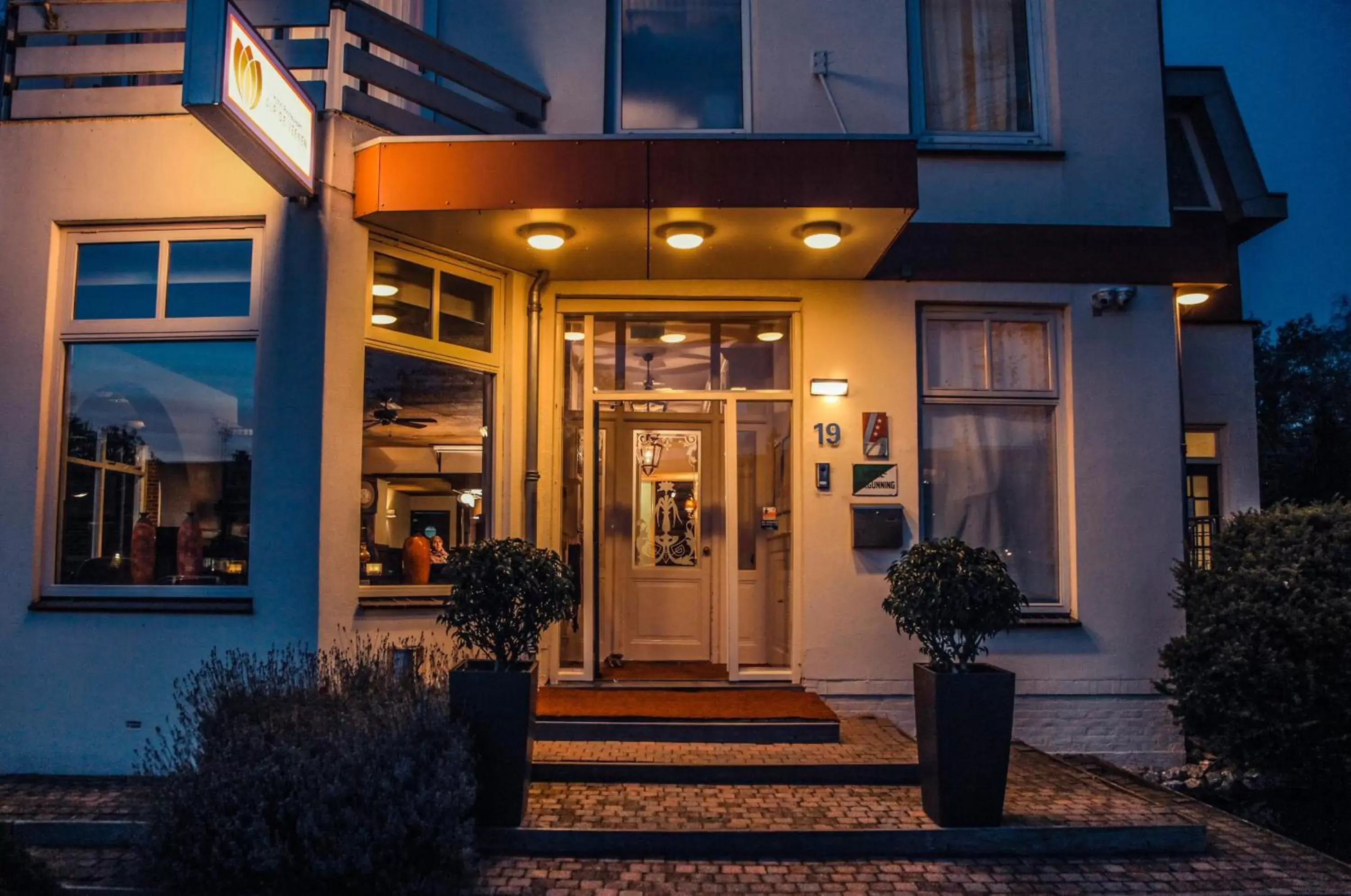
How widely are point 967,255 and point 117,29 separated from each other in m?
5.95

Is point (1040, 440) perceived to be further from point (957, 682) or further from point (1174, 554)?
point (957, 682)

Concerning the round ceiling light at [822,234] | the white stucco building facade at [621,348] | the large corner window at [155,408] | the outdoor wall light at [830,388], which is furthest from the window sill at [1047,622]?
the large corner window at [155,408]

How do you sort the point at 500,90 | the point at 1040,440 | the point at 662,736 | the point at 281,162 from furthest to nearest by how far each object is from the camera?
1. the point at 1040,440
2. the point at 500,90
3. the point at 662,736
4. the point at 281,162

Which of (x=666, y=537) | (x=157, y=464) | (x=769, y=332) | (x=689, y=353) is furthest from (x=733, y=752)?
(x=157, y=464)

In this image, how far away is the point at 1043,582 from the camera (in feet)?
25.5

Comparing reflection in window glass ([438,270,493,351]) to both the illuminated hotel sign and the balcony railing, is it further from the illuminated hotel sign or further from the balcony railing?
the illuminated hotel sign

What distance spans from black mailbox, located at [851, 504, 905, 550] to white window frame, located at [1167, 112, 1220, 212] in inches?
173

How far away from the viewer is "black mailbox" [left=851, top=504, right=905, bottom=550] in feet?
24.6

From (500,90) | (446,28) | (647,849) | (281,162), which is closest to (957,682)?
(647,849)

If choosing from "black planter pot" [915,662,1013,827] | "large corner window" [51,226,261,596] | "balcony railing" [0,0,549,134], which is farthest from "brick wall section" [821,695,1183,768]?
"balcony railing" [0,0,549,134]

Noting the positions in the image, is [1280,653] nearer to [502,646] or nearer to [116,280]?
[502,646]

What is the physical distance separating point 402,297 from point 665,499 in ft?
9.30

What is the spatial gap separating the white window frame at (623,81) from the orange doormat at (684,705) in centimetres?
420

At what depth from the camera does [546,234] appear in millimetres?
6656
